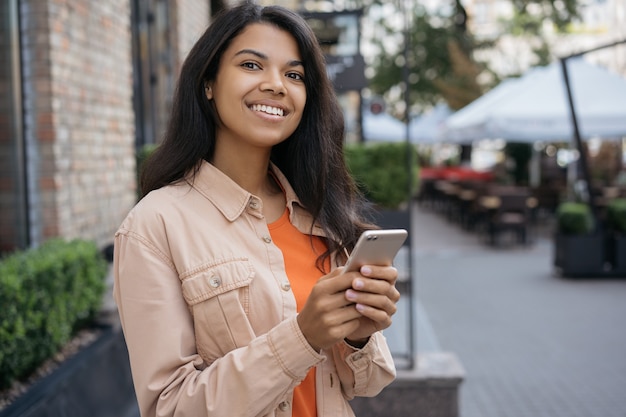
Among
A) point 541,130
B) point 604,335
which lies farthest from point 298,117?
point 541,130

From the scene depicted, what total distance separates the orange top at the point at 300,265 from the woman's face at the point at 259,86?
25cm

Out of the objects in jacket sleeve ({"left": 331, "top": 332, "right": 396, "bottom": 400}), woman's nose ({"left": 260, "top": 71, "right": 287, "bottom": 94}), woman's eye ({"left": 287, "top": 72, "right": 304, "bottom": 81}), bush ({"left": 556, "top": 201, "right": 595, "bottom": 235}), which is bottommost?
bush ({"left": 556, "top": 201, "right": 595, "bottom": 235})

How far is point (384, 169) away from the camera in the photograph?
5996 millimetres

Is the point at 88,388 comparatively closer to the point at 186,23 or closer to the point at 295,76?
the point at 295,76

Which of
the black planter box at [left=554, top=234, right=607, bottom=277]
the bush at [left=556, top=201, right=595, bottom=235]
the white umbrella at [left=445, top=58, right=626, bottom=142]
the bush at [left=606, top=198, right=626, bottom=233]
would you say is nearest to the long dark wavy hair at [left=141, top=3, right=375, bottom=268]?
the black planter box at [left=554, top=234, right=607, bottom=277]

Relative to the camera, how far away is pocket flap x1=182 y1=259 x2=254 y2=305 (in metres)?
1.67

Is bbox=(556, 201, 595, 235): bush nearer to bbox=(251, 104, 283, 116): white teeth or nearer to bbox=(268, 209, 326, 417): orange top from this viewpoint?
bbox=(268, 209, 326, 417): orange top

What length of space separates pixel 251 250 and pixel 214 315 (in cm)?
20

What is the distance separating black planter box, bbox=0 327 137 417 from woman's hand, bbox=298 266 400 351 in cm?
192

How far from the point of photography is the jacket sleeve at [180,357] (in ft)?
5.17

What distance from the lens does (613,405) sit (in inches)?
204

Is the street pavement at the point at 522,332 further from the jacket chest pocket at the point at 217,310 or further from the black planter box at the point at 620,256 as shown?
the jacket chest pocket at the point at 217,310

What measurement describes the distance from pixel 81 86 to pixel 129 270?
163 inches

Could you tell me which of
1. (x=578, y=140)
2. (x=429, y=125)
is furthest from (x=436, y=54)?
(x=578, y=140)
